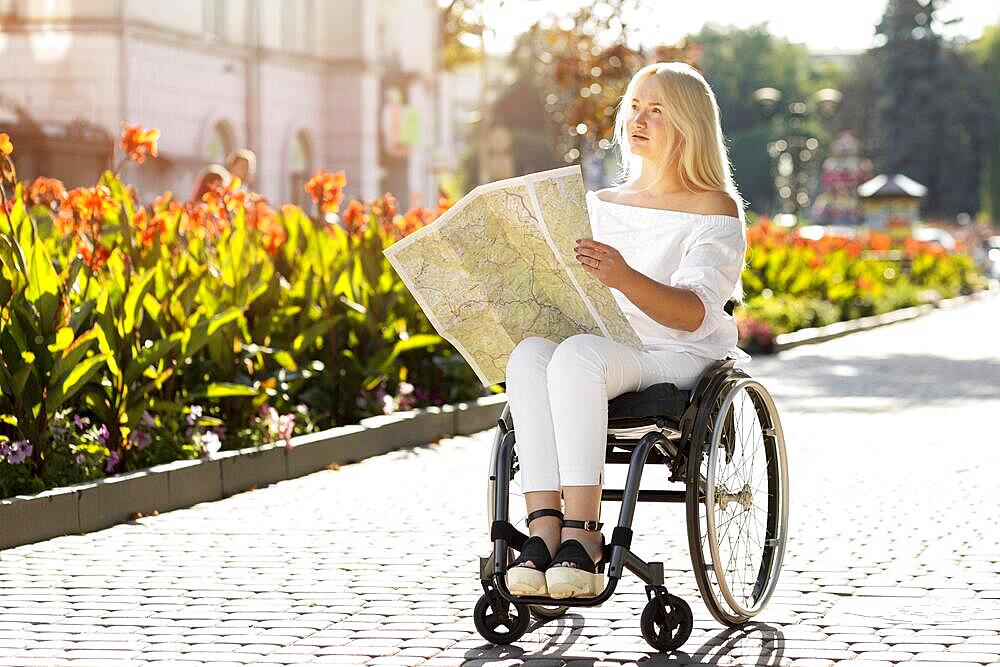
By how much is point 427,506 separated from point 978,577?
2.70 meters

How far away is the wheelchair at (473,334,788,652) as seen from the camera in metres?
5.20

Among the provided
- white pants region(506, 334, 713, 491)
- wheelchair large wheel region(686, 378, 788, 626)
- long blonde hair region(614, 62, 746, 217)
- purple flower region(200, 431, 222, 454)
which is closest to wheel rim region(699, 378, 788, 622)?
wheelchair large wheel region(686, 378, 788, 626)

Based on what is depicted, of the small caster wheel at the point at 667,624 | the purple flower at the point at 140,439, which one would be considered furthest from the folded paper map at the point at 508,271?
the purple flower at the point at 140,439

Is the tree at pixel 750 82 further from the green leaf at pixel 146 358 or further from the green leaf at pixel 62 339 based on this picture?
the green leaf at pixel 62 339

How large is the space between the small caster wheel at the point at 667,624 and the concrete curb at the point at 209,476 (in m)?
2.90

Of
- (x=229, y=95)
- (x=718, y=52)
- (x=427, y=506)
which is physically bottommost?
(x=427, y=506)

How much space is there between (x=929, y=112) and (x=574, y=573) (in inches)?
3571

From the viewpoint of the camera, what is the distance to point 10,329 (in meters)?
7.66

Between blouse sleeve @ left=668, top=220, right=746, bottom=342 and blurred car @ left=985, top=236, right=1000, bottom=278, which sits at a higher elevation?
blouse sleeve @ left=668, top=220, right=746, bottom=342

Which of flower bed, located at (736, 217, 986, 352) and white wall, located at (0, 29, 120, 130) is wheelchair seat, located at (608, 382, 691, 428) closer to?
flower bed, located at (736, 217, 986, 352)

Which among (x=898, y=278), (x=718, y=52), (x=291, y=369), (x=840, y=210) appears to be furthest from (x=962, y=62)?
(x=291, y=369)

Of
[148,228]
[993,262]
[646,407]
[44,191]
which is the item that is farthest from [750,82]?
[646,407]

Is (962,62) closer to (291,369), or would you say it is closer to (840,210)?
(840,210)

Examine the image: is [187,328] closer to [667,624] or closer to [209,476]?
[209,476]
